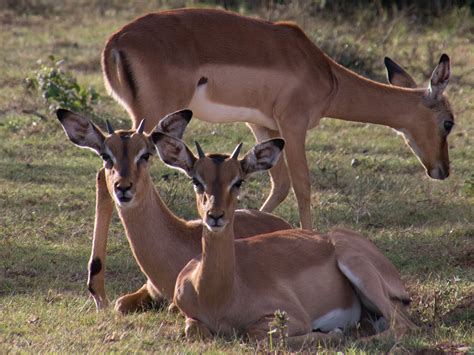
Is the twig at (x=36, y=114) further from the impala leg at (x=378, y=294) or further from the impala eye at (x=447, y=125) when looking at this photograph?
the impala leg at (x=378, y=294)

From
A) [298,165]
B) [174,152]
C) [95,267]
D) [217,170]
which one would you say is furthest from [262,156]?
[298,165]

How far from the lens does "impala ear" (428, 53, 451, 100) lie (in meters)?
7.96

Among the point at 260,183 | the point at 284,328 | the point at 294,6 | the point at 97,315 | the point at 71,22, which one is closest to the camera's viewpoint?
the point at 284,328

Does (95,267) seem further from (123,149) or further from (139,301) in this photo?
(123,149)

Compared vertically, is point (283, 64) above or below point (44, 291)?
above

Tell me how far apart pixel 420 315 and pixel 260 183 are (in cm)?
317

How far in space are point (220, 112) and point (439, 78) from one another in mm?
1584

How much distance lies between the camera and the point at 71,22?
15.7 metres

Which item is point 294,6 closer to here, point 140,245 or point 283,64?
point 283,64

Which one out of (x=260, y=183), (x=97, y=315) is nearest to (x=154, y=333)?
(x=97, y=315)

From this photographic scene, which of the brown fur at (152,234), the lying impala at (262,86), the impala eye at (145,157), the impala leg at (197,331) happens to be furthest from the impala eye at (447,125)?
the impala leg at (197,331)

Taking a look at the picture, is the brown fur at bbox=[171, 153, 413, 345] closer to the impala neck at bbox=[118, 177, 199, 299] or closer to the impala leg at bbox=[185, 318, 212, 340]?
the impala leg at bbox=[185, 318, 212, 340]

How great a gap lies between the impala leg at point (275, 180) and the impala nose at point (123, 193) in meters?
2.56

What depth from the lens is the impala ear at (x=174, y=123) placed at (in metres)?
5.98
